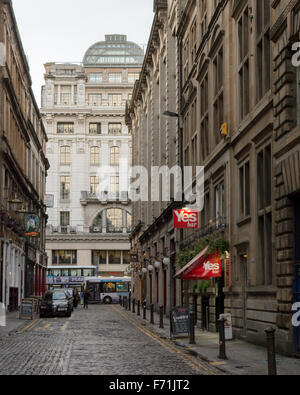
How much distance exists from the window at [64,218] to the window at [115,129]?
14.4 m

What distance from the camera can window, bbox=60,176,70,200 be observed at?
105000mm

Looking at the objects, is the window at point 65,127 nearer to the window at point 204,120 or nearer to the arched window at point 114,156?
the arched window at point 114,156

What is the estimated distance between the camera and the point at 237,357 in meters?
17.7

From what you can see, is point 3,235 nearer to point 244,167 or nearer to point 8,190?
point 8,190

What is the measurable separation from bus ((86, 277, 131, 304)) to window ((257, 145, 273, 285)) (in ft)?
179

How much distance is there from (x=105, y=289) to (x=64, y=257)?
27.7m

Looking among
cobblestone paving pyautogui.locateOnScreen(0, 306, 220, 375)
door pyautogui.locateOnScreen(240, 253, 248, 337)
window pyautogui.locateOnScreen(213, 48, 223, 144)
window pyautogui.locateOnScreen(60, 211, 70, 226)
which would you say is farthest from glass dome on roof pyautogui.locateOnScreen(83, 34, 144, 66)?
door pyautogui.locateOnScreen(240, 253, 248, 337)

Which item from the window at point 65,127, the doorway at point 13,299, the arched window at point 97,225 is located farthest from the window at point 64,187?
the doorway at point 13,299

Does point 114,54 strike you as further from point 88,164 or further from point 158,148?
point 158,148

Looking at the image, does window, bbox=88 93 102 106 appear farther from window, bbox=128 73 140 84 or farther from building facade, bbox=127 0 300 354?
building facade, bbox=127 0 300 354

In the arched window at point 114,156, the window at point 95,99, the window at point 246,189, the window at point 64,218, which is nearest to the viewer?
the window at point 246,189

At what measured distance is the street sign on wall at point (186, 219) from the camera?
104 feet
